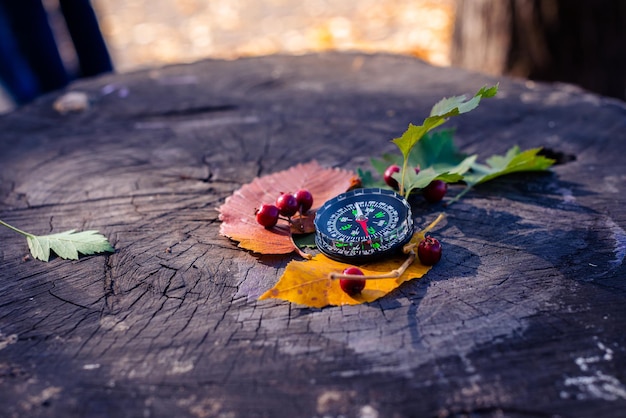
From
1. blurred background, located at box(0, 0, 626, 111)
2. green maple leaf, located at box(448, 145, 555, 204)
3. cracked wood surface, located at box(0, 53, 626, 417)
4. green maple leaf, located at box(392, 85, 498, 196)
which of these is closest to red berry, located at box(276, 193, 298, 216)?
cracked wood surface, located at box(0, 53, 626, 417)

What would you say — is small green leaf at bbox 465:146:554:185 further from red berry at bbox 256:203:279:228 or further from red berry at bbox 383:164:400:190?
red berry at bbox 256:203:279:228

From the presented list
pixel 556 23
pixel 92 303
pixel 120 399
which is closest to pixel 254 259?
pixel 92 303

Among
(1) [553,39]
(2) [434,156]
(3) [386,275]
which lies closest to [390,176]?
(2) [434,156]

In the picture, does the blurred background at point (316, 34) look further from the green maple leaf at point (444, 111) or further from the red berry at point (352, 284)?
the red berry at point (352, 284)

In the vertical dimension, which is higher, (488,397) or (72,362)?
(72,362)

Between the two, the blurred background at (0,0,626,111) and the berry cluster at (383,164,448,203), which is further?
the blurred background at (0,0,626,111)

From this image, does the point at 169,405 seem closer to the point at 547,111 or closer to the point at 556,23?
the point at 547,111

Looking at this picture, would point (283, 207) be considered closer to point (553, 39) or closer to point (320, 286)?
point (320, 286)
